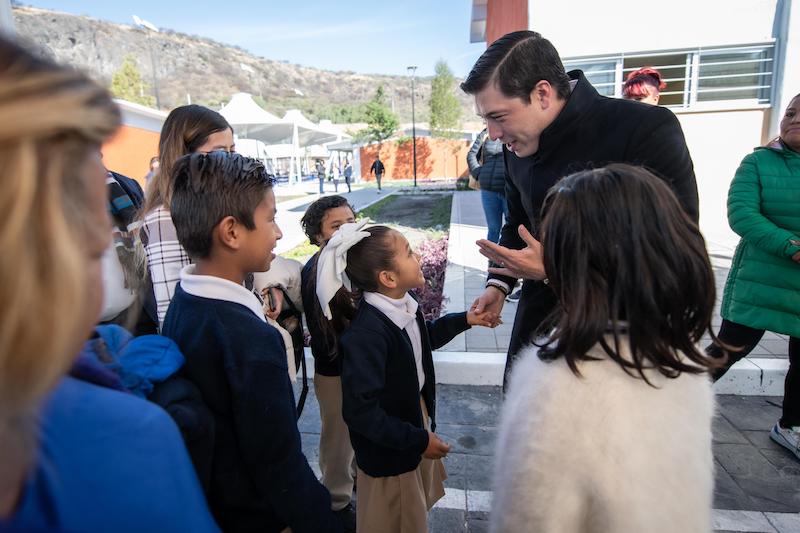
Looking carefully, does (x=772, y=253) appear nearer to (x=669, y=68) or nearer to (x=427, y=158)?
(x=669, y=68)

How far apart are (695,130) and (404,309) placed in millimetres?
9239

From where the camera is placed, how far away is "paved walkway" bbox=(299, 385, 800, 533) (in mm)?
2357

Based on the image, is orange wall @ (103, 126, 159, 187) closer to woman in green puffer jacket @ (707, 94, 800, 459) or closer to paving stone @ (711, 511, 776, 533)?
woman in green puffer jacket @ (707, 94, 800, 459)

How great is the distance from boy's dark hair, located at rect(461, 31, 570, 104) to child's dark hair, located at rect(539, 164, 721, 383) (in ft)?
3.06

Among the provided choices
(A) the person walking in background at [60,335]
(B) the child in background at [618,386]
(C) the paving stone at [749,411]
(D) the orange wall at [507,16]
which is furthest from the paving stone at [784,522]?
(D) the orange wall at [507,16]

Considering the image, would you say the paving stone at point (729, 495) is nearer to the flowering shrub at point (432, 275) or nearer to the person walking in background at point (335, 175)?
the flowering shrub at point (432, 275)

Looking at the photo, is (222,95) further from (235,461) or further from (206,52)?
(235,461)

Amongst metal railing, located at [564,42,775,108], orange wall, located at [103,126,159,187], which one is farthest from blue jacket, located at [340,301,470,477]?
orange wall, located at [103,126,159,187]

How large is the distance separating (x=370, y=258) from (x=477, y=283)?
446cm

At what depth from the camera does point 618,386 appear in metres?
1.16

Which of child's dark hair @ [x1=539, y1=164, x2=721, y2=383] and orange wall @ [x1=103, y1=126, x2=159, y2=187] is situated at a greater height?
orange wall @ [x1=103, y1=126, x2=159, y2=187]

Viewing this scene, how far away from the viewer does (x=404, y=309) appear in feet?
6.52

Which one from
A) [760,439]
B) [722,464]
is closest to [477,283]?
[760,439]

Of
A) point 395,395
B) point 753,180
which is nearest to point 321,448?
point 395,395
